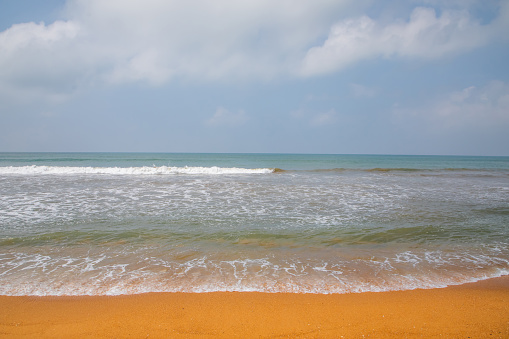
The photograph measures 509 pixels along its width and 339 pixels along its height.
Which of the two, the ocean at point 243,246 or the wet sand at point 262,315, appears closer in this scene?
the wet sand at point 262,315

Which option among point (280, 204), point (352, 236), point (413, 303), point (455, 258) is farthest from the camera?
point (280, 204)

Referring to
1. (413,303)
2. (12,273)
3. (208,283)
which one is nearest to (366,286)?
(413,303)

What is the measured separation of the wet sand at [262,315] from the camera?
3209mm

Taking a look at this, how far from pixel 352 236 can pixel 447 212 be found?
5.10m

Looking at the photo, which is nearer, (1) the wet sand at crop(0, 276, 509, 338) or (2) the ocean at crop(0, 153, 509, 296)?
(1) the wet sand at crop(0, 276, 509, 338)

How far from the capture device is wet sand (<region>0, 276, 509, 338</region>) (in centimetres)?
321

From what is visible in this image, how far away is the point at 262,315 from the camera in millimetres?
3535

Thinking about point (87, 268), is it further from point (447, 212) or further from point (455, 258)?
point (447, 212)

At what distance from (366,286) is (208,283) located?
8.30 feet

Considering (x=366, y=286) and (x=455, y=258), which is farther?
(x=455, y=258)

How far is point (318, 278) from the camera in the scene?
4613 mm

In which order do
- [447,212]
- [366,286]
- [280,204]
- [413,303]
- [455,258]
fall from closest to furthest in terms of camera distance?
[413,303], [366,286], [455,258], [447,212], [280,204]

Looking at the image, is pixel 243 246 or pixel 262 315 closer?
pixel 262 315

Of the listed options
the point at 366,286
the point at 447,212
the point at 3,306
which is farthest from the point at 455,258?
the point at 3,306
